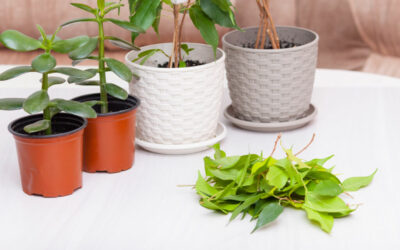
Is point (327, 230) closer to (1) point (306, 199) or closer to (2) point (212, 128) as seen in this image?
(1) point (306, 199)

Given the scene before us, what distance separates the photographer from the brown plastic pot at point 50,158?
3.07 feet

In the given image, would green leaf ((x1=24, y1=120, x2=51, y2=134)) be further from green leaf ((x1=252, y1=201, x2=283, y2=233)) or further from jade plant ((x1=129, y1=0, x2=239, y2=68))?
green leaf ((x1=252, y1=201, x2=283, y2=233))

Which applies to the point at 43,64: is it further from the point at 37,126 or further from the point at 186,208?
the point at 186,208

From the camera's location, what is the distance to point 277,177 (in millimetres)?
920

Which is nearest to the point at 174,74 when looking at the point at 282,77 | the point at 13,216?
the point at 282,77

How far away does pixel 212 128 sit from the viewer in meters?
1.17

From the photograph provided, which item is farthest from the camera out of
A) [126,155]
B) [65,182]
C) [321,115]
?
[321,115]

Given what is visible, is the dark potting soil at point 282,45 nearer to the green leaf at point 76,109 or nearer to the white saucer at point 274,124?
the white saucer at point 274,124

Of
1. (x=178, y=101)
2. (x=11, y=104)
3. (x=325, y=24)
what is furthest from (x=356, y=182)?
(x=325, y=24)

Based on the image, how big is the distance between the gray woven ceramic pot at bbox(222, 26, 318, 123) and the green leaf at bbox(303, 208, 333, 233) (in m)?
0.37

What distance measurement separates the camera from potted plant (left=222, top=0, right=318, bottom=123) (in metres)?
1.20

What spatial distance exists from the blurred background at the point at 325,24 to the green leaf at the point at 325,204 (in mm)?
1082

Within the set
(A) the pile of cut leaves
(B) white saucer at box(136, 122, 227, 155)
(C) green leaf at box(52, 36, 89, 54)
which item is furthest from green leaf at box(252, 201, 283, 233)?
(C) green leaf at box(52, 36, 89, 54)

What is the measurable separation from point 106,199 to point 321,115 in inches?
22.7
